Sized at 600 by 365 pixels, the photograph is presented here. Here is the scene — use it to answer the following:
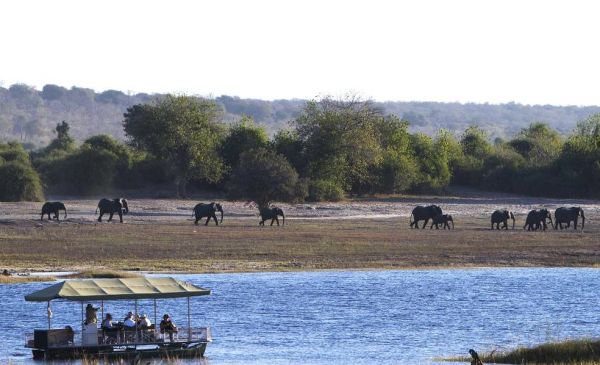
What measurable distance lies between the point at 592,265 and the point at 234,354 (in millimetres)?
25162

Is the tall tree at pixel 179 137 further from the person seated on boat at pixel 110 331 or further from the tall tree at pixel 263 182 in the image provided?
the person seated on boat at pixel 110 331

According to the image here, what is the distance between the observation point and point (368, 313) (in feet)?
146

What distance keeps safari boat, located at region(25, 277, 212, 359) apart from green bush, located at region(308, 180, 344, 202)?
6101 centimetres

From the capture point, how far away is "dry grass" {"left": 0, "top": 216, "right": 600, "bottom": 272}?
53531mm

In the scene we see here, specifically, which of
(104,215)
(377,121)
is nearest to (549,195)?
(377,121)

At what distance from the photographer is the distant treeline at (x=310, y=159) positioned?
101 m

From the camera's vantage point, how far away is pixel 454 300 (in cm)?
4803

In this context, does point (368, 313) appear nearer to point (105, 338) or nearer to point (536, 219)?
point (105, 338)

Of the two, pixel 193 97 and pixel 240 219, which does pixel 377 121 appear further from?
pixel 240 219

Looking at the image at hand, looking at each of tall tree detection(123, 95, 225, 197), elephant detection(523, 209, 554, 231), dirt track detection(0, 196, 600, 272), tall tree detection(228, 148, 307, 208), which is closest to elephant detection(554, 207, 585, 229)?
elephant detection(523, 209, 554, 231)

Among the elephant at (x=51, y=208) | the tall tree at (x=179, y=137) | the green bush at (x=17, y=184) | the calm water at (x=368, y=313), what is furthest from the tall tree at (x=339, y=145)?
the calm water at (x=368, y=313)

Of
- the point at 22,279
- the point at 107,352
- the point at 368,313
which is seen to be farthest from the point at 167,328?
the point at 22,279

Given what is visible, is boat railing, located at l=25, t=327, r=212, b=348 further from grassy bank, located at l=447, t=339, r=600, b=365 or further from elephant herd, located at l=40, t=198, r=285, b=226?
elephant herd, located at l=40, t=198, r=285, b=226

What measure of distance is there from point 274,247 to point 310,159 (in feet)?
148
